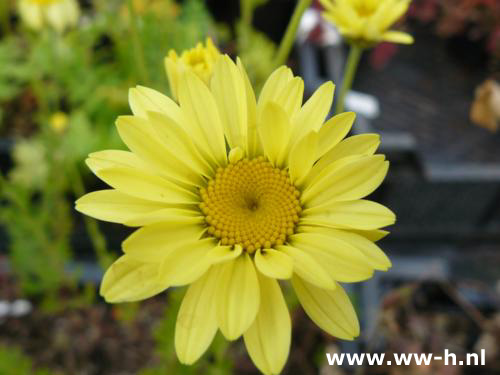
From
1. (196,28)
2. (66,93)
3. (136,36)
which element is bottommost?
(136,36)

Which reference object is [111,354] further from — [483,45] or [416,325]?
[483,45]

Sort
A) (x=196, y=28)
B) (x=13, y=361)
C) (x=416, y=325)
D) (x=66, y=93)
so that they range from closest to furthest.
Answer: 1. (x=13, y=361)
2. (x=416, y=325)
3. (x=196, y=28)
4. (x=66, y=93)

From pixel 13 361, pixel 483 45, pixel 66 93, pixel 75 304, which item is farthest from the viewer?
pixel 483 45

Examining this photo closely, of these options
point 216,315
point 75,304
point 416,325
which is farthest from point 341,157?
point 75,304

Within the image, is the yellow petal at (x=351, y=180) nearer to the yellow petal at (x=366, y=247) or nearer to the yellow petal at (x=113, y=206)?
the yellow petal at (x=366, y=247)

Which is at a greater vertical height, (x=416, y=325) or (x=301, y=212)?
(x=301, y=212)

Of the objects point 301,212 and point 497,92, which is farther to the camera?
point 497,92

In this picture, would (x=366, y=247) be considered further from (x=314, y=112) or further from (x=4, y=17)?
(x=4, y=17)
